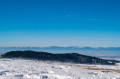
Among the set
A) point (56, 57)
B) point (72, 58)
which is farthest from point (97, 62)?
point (56, 57)

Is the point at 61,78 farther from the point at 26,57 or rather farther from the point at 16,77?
the point at 26,57

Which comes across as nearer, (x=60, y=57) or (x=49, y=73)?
(x=49, y=73)

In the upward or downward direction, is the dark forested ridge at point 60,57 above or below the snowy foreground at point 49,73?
above

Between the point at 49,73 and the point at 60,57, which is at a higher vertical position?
the point at 60,57

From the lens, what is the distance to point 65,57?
60.3 meters

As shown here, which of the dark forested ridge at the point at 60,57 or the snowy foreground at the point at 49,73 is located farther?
the dark forested ridge at the point at 60,57

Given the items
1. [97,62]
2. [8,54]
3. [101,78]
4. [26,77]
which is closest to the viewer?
[26,77]

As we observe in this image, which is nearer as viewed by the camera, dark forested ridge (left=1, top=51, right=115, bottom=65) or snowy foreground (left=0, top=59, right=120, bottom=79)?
snowy foreground (left=0, top=59, right=120, bottom=79)

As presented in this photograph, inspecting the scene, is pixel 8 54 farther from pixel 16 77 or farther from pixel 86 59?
pixel 16 77

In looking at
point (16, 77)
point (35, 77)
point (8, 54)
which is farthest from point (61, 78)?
point (8, 54)

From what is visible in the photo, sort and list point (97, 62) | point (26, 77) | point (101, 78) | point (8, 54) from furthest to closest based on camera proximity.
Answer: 1. point (8, 54)
2. point (97, 62)
3. point (101, 78)
4. point (26, 77)

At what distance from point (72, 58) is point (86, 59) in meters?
4.39

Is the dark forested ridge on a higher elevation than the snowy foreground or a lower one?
higher

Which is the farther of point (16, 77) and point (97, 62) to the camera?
point (97, 62)
